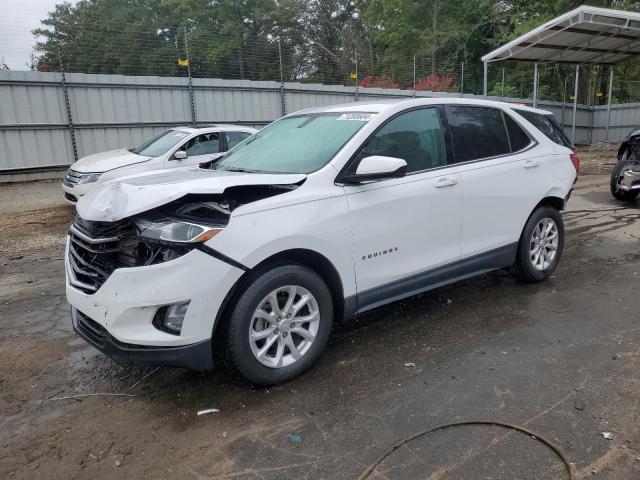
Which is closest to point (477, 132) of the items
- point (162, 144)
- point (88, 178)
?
point (88, 178)

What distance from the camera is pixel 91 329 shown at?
125 inches

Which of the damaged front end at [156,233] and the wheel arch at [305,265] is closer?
the damaged front end at [156,233]

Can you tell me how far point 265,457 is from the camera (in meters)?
2.65

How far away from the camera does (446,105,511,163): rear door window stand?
428cm

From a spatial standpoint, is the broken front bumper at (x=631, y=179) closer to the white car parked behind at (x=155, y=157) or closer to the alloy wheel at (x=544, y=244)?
the alloy wheel at (x=544, y=244)

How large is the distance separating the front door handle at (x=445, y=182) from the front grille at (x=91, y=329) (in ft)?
8.43

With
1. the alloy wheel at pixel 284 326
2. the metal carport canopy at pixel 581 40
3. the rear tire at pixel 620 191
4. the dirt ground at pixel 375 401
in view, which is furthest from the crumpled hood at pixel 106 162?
the metal carport canopy at pixel 581 40

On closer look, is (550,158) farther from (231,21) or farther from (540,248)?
(231,21)

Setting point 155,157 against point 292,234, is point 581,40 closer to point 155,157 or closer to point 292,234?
point 155,157

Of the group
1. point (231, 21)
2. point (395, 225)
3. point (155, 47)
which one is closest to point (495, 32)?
point (231, 21)

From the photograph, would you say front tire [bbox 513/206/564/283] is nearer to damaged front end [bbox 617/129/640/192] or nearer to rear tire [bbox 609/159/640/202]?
damaged front end [bbox 617/129/640/192]

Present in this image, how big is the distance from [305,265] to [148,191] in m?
1.08

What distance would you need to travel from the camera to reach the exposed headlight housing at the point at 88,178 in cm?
857

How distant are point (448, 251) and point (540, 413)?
1505mm
